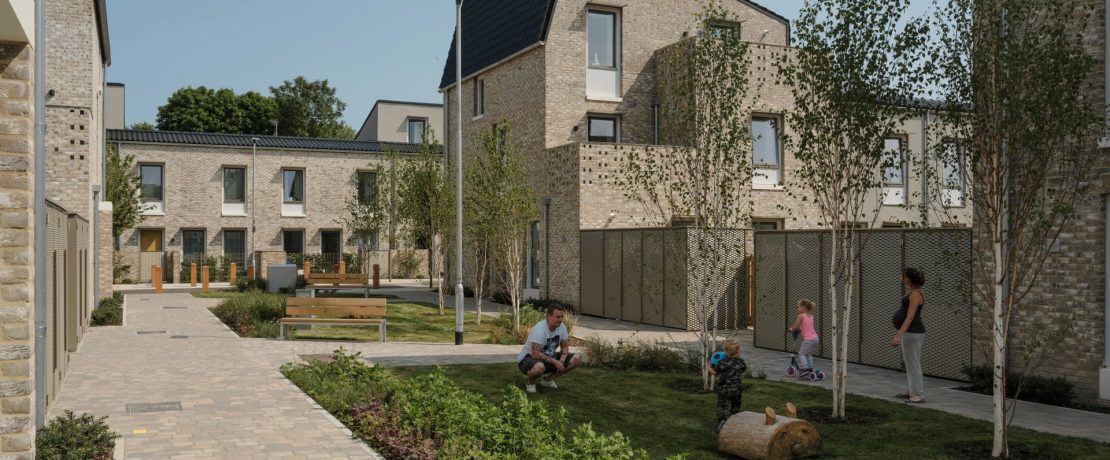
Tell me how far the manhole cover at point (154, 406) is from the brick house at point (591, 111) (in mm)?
15308

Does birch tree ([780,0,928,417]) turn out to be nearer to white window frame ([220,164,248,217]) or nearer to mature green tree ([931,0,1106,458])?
mature green tree ([931,0,1106,458])

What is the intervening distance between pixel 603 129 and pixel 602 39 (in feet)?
8.75

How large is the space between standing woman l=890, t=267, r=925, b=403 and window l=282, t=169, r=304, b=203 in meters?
36.7

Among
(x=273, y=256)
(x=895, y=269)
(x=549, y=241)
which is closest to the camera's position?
(x=895, y=269)

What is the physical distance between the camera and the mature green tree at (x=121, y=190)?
35.2 m

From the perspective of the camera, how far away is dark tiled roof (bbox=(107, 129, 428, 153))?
41.3m

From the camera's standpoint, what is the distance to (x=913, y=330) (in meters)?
11.6

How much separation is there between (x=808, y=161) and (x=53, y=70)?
19087 mm

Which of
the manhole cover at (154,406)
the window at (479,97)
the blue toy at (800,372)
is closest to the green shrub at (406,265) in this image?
the window at (479,97)

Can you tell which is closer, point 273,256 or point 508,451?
point 508,451

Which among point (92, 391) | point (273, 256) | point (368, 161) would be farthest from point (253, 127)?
point (92, 391)

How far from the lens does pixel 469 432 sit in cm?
810

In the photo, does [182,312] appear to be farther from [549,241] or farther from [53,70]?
[549,241]

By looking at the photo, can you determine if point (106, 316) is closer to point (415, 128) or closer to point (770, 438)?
point (770, 438)
